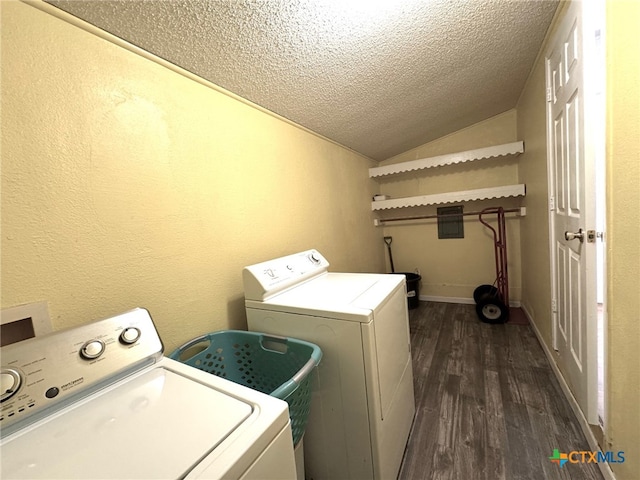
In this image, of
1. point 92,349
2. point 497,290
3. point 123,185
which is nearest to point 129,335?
point 92,349

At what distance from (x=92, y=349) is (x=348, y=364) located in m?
0.82

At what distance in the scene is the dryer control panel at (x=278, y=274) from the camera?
50.3 inches

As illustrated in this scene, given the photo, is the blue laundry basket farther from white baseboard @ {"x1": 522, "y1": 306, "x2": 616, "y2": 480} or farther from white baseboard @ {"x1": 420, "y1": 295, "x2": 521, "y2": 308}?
white baseboard @ {"x1": 420, "y1": 295, "x2": 521, "y2": 308}

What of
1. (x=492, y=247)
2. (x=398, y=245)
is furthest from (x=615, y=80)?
(x=398, y=245)

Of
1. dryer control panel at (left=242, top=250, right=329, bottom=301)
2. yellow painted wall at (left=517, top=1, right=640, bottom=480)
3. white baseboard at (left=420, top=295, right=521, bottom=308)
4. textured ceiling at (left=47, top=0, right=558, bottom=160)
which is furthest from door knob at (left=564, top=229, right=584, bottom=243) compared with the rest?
white baseboard at (left=420, top=295, right=521, bottom=308)

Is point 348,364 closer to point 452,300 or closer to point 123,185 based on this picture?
point 123,185

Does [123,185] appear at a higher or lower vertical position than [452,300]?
higher

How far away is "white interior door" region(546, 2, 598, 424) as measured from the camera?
3.76ft

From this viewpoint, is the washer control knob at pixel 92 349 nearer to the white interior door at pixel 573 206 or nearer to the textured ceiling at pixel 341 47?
the textured ceiling at pixel 341 47

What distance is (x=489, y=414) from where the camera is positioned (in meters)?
1.55

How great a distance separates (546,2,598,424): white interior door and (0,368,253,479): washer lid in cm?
148

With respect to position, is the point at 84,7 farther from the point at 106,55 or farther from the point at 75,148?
the point at 75,148

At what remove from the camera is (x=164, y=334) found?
109 centimetres

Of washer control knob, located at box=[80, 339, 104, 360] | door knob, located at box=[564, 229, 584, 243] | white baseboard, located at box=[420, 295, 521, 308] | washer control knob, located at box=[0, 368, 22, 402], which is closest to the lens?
washer control knob, located at box=[0, 368, 22, 402]
